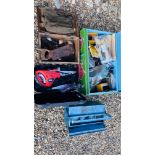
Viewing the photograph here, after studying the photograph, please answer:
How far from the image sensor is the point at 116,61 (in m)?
1.70

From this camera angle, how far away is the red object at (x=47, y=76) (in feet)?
4.95

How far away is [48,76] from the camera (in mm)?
1548

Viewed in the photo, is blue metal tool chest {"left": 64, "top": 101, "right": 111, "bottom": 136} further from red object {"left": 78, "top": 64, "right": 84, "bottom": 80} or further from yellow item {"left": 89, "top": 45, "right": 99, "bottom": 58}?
yellow item {"left": 89, "top": 45, "right": 99, "bottom": 58}

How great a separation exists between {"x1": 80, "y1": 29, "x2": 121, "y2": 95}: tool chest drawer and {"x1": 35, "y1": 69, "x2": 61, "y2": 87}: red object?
23 cm

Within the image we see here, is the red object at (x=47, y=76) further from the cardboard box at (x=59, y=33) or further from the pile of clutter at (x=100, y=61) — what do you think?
the pile of clutter at (x=100, y=61)

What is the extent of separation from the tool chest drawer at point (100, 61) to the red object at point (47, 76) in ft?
0.76

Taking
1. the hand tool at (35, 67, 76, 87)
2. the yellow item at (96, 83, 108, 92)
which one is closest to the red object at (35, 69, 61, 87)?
the hand tool at (35, 67, 76, 87)

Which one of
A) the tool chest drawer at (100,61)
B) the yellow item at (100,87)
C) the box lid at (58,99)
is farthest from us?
the yellow item at (100,87)

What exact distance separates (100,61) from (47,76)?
467 mm

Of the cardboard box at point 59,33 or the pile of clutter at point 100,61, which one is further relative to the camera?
the pile of clutter at point 100,61

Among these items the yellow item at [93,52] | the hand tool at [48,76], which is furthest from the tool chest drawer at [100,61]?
the hand tool at [48,76]

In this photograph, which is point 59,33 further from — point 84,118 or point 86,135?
point 86,135
